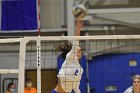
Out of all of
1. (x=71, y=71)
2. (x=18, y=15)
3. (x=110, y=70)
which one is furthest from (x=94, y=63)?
(x=71, y=71)

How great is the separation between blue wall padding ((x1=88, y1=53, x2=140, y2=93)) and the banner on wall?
1.36m

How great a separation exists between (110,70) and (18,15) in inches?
83.1

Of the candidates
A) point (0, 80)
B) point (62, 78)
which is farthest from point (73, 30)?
point (62, 78)

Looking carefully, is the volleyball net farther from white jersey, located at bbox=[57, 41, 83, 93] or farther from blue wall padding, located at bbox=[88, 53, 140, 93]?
white jersey, located at bbox=[57, 41, 83, 93]

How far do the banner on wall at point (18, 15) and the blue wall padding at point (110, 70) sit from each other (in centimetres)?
136

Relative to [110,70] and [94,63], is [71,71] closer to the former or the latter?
[110,70]

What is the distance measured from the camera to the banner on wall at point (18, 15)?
808 centimetres

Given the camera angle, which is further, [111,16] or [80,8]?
[111,16]

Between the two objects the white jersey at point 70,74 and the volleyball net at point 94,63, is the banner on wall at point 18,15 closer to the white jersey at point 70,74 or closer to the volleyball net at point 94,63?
the volleyball net at point 94,63

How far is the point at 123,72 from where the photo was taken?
735 cm

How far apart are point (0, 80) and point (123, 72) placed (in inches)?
91.2

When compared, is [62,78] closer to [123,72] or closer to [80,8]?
[80,8]

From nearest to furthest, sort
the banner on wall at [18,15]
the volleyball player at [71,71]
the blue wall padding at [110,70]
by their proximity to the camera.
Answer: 1. the volleyball player at [71,71]
2. the blue wall padding at [110,70]
3. the banner on wall at [18,15]

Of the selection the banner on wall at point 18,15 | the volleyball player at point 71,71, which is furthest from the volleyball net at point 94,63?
the volleyball player at point 71,71
